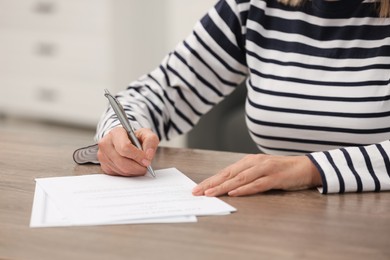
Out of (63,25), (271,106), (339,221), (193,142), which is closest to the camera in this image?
(339,221)

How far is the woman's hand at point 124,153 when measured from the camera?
125 centimetres

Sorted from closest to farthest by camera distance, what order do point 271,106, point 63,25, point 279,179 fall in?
point 279,179 → point 271,106 → point 63,25

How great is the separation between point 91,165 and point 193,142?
1414 mm

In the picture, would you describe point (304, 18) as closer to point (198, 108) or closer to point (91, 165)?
point (198, 108)

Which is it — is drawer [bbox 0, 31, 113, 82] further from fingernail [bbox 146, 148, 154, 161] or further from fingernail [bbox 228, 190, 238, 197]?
fingernail [bbox 228, 190, 238, 197]

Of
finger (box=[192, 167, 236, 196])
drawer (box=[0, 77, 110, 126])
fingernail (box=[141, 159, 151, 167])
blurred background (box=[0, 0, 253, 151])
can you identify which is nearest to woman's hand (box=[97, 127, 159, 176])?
fingernail (box=[141, 159, 151, 167])

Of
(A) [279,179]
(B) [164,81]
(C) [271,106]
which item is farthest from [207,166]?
(B) [164,81]

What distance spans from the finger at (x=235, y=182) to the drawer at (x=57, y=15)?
9.08 ft

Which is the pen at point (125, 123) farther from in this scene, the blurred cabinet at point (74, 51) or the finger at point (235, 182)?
the blurred cabinet at point (74, 51)

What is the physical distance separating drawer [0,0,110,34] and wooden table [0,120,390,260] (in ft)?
8.89

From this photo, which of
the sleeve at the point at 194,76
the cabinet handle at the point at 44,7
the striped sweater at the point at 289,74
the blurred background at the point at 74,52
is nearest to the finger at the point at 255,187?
the striped sweater at the point at 289,74

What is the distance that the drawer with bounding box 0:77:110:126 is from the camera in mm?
4051

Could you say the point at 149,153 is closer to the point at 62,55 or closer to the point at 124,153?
the point at 124,153

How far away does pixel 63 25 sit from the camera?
13.1 ft
